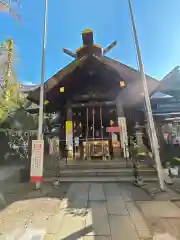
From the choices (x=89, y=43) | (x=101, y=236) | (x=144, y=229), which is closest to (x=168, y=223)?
(x=144, y=229)

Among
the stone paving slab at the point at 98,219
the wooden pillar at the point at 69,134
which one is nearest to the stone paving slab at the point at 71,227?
the stone paving slab at the point at 98,219

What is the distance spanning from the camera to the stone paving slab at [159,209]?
375 cm

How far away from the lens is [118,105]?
1007 centimetres

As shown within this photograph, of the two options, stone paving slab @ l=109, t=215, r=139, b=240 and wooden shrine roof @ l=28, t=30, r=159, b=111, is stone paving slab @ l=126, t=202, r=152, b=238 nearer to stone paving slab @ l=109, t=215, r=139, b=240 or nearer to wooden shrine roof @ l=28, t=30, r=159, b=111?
stone paving slab @ l=109, t=215, r=139, b=240

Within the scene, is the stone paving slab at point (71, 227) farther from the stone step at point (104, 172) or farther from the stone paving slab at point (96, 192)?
the stone step at point (104, 172)

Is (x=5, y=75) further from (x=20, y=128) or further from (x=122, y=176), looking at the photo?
(x=122, y=176)

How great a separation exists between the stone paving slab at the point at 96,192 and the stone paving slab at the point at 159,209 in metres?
1.09

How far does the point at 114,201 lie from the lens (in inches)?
186

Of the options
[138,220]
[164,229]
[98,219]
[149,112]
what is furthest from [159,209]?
[149,112]

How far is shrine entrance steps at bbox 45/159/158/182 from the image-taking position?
22.9ft

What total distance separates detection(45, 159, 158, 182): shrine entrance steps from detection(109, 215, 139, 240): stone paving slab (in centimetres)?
321

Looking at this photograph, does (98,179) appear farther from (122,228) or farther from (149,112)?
Result: (122,228)

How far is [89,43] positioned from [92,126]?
17.1ft

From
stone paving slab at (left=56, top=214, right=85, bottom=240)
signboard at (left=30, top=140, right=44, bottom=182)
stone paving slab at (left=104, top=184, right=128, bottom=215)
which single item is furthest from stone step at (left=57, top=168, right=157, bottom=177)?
stone paving slab at (left=56, top=214, right=85, bottom=240)
